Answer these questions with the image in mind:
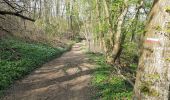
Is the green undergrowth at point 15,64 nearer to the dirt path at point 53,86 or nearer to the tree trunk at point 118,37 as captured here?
the dirt path at point 53,86

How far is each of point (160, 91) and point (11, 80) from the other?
12.2 metres

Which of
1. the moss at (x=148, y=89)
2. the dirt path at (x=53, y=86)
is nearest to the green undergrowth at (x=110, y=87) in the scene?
the dirt path at (x=53, y=86)

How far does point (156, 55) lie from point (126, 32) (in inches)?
721

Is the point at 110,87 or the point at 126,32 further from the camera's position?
the point at 126,32

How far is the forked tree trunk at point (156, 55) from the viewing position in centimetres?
383

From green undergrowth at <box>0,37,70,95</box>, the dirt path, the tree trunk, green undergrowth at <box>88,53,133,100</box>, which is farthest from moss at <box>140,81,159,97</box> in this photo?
the tree trunk

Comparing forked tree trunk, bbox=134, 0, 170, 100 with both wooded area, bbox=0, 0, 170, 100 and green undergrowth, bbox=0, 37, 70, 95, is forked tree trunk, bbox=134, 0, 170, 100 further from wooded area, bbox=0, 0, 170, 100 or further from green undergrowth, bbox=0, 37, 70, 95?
green undergrowth, bbox=0, 37, 70, 95

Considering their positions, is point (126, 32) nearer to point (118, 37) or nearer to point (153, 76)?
point (118, 37)

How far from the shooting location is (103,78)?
53.2ft

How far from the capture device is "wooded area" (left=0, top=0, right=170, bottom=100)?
3869 millimetres

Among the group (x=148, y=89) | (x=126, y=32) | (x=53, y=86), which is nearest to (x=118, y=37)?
(x=126, y=32)

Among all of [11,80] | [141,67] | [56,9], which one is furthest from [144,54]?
[56,9]

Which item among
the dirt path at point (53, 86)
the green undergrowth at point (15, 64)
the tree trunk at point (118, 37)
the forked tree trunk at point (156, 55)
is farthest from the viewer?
the tree trunk at point (118, 37)

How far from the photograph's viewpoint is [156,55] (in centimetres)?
386
